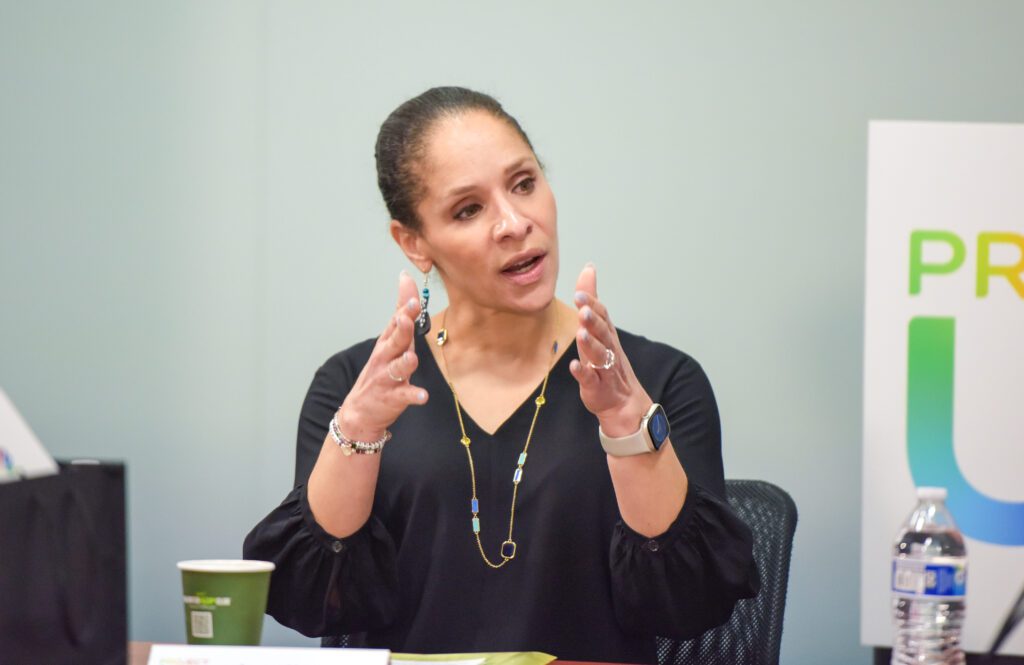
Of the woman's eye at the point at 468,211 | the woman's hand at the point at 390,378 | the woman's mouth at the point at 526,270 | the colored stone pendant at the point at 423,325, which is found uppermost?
the woman's eye at the point at 468,211

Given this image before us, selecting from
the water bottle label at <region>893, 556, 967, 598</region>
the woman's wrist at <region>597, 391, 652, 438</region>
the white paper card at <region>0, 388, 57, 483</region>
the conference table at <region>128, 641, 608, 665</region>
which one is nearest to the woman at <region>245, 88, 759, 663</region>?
the woman's wrist at <region>597, 391, 652, 438</region>

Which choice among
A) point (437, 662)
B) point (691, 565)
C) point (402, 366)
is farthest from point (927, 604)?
point (402, 366)

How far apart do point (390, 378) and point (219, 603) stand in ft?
1.21

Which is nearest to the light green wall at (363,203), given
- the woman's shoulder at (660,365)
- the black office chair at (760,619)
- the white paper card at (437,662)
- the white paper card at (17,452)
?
the woman's shoulder at (660,365)

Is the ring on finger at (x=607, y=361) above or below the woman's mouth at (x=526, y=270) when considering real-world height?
below

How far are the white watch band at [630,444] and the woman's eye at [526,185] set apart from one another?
410 millimetres

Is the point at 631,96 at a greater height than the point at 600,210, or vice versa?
the point at 631,96

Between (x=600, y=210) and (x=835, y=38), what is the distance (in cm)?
57

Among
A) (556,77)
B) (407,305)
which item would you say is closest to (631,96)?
(556,77)

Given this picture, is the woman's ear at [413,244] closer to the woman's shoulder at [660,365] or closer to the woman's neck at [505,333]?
the woman's neck at [505,333]

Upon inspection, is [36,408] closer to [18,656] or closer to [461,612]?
[461,612]

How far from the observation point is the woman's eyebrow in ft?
5.57

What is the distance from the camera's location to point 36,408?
255 cm

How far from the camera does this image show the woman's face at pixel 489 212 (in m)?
1.67
